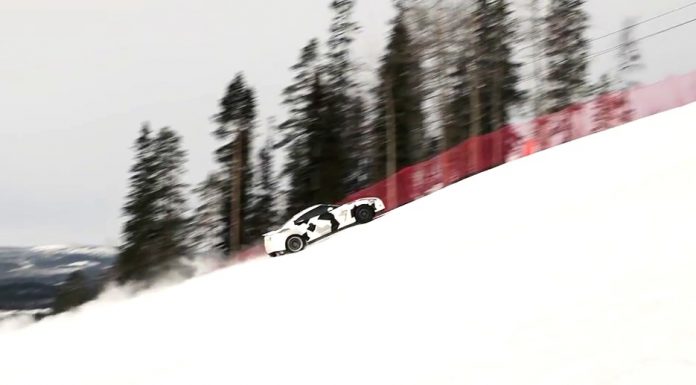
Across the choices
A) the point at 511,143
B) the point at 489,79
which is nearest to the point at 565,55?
the point at 489,79

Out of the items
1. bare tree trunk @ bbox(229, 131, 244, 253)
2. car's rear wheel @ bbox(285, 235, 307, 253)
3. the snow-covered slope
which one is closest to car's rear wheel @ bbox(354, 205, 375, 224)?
car's rear wheel @ bbox(285, 235, 307, 253)

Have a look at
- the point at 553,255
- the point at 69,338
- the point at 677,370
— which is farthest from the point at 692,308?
the point at 69,338

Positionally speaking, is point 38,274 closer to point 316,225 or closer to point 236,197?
point 236,197

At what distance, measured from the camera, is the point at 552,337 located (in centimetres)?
690

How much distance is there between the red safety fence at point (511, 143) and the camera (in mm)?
22734

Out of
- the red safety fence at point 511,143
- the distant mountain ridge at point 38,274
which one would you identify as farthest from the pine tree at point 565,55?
the distant mountain ridge at point 38,274

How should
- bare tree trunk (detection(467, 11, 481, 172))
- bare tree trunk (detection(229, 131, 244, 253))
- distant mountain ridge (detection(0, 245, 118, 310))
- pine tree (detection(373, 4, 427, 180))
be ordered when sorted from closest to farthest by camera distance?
bare tree trunk (detection(467, 11, 481, 172)) → pine tree (detection(373, 4, 427, 180)) → bare tree trunk (detection(229, 131, 244, 253)) → distant mountain ridge (detection(0, 245, 118, 310))

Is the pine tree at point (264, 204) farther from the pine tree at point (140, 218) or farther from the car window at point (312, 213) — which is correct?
the car window at point (312, 213)

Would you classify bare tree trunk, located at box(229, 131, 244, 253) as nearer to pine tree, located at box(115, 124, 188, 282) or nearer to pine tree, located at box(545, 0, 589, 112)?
pine tree, located at box(115, 124, 188, 282)

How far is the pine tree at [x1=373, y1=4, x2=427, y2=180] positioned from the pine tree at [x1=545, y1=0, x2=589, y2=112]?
508 inches

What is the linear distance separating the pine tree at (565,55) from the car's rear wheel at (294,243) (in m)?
40.1

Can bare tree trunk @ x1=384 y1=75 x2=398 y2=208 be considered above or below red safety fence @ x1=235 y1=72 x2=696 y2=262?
above

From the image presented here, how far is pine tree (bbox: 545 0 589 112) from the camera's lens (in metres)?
56.7

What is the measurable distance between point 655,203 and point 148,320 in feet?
34.1
